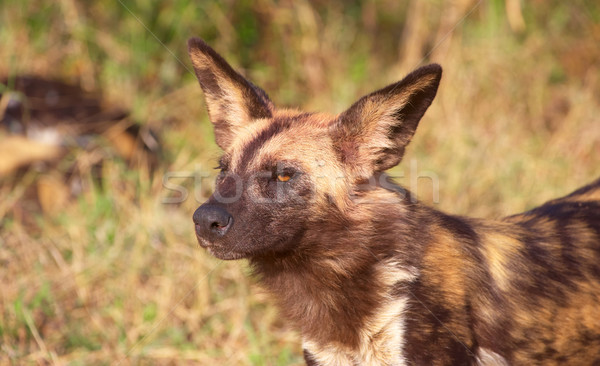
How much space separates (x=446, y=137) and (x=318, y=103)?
1.43 m

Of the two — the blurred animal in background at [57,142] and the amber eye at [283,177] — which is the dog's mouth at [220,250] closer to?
the amber eye at [283,177]

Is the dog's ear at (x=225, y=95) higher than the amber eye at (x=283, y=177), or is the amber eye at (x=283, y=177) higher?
the dog's ear at (x=225, y=95)

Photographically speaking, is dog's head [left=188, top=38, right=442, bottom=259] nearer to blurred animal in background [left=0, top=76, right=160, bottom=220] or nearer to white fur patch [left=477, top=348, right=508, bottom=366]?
white fur patch [left=477, top=348, right=508, bottom=366]

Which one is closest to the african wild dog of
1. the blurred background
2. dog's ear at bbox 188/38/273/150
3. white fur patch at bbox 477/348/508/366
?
white fur patch at bbox 477/348/508/366

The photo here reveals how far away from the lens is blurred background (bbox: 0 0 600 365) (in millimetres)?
4211

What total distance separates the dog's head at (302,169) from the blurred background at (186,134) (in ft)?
3.88

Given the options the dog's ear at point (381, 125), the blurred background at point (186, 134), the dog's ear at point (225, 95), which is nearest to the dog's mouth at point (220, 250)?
the dog's ear at point (381, 125)

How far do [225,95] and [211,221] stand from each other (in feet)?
3.04

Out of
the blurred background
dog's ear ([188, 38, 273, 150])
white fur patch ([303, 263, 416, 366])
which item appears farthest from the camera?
the blurred background

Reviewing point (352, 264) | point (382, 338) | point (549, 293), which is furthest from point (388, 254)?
point (549, 293)

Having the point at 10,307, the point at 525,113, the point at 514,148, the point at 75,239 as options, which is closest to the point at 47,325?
the point at 10,307

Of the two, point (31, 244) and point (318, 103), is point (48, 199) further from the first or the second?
point (318, 103)

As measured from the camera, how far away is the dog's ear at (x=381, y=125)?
273cm

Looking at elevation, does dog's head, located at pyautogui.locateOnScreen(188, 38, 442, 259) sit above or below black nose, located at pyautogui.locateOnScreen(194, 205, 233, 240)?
above
